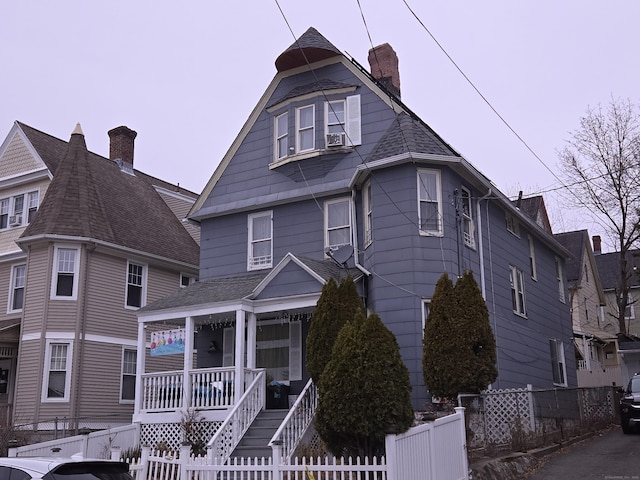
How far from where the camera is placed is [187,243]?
93.9 ft

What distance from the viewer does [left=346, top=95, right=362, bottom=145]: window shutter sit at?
19750 mm

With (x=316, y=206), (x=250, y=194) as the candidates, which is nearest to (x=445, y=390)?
(x=316, y=206)

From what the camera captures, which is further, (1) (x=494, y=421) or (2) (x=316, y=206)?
(2) (x=316, y=206)

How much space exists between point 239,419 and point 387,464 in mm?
6776

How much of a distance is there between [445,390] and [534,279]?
36.5ft

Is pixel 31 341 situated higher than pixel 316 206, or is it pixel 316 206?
pixel 316 206

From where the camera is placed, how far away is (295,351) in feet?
63.3

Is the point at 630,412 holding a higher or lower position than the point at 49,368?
lower

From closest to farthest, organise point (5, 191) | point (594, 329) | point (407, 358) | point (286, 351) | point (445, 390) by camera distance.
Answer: point (445, 390), point (407, 358), point (286, 351), point (5, 191), point (594, 329)

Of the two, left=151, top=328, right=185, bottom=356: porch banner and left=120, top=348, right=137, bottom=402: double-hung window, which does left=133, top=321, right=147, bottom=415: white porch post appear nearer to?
left=151, top=328, right=185, bottom=356: porch banner

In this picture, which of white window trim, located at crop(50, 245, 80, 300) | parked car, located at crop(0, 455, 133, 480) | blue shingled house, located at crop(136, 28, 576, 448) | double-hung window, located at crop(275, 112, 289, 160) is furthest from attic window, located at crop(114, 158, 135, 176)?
parked car, located at crop(0, 455, 133, 480)

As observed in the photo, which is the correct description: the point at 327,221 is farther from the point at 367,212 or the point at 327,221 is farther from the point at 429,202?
the point at 429,202

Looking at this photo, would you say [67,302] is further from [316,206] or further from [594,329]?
[594,329]

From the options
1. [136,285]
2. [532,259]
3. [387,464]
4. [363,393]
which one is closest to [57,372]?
[136,285]
